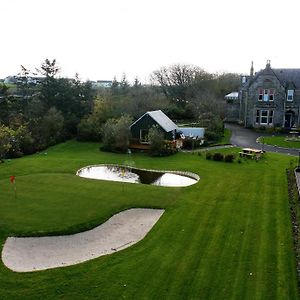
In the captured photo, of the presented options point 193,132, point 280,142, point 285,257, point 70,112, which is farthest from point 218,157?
point 70,112

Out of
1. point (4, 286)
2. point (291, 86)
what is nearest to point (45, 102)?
point (291, 86)

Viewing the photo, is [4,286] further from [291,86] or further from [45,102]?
[291,86]

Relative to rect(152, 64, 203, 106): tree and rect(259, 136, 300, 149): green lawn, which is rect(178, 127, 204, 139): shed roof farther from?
rect(152, 64, 203, 106): tree

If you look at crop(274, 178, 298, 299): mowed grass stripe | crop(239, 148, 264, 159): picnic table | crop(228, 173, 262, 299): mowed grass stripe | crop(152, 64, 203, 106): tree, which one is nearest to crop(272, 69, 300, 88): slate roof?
crop(152, 64, 203, 106): tree

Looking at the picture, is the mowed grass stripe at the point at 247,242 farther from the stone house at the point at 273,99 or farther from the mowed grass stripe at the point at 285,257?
the stone house at the point at 273,99

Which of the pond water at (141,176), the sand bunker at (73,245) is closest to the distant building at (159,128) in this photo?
the pond water at (141,176)

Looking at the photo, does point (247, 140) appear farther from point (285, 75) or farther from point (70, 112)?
point (70, 112)
